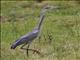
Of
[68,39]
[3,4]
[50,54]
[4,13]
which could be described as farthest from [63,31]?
[3,4]

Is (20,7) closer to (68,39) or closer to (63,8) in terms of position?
(63,8)

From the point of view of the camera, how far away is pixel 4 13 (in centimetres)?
1772

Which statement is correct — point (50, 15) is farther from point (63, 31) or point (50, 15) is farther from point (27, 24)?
point (63, 31)

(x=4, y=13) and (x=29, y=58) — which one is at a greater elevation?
(x=29, y=58)

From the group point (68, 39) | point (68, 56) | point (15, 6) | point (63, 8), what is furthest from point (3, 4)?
point (68, 56)

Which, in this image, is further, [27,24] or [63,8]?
[63,8]

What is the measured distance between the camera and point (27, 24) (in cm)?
1432

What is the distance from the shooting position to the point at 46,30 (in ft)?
40.0

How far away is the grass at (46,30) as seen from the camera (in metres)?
10.1

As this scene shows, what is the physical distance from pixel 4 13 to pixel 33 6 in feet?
5.10

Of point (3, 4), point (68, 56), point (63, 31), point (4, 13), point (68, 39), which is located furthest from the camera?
point (3, 4)

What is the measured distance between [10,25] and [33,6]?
13.4 feet

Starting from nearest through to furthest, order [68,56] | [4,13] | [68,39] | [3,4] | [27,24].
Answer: [68,56]
[68,39]
[27,24]
[4,13]
[3,4]

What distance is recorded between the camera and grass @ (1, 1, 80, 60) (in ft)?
33.1
